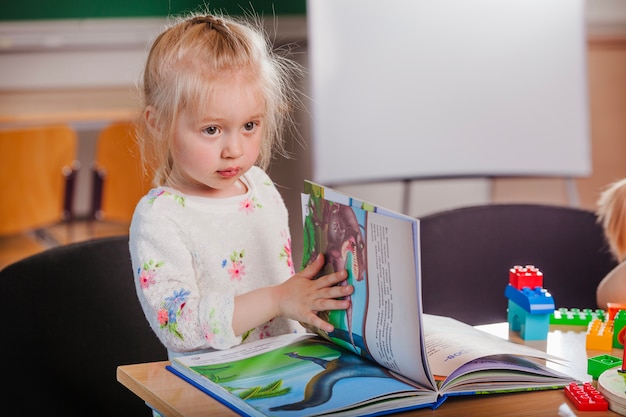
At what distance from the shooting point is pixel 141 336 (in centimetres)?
146

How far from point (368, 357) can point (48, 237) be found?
2289mm

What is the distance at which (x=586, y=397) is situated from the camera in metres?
0.92

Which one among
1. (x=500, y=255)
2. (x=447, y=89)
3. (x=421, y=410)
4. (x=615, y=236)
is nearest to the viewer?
(x=421, y=410)

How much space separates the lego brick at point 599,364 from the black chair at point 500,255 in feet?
2.14

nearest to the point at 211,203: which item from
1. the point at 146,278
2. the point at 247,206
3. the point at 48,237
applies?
the point at 247,206

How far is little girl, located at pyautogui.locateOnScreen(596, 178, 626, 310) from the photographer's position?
1293 mm

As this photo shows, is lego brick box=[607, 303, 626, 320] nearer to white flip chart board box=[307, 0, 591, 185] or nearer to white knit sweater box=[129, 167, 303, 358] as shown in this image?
white knit sweater box=[129, 167, 303, 358]

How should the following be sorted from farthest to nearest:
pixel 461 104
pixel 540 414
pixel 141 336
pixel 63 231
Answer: pixel 63 231, pixel 461 104, pixel 141 336, pixel 540 414

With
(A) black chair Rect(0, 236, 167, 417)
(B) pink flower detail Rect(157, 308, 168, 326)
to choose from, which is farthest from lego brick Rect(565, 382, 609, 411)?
(A) black chair Rect(0, 236, 167, 417)

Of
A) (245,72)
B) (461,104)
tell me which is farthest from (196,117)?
(461,104)

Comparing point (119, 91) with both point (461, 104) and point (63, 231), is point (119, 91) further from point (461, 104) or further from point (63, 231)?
point (461, 104)

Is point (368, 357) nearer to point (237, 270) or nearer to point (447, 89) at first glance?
point (237, 270)

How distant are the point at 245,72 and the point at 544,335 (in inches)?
20.1

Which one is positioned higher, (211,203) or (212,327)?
(211,203)
